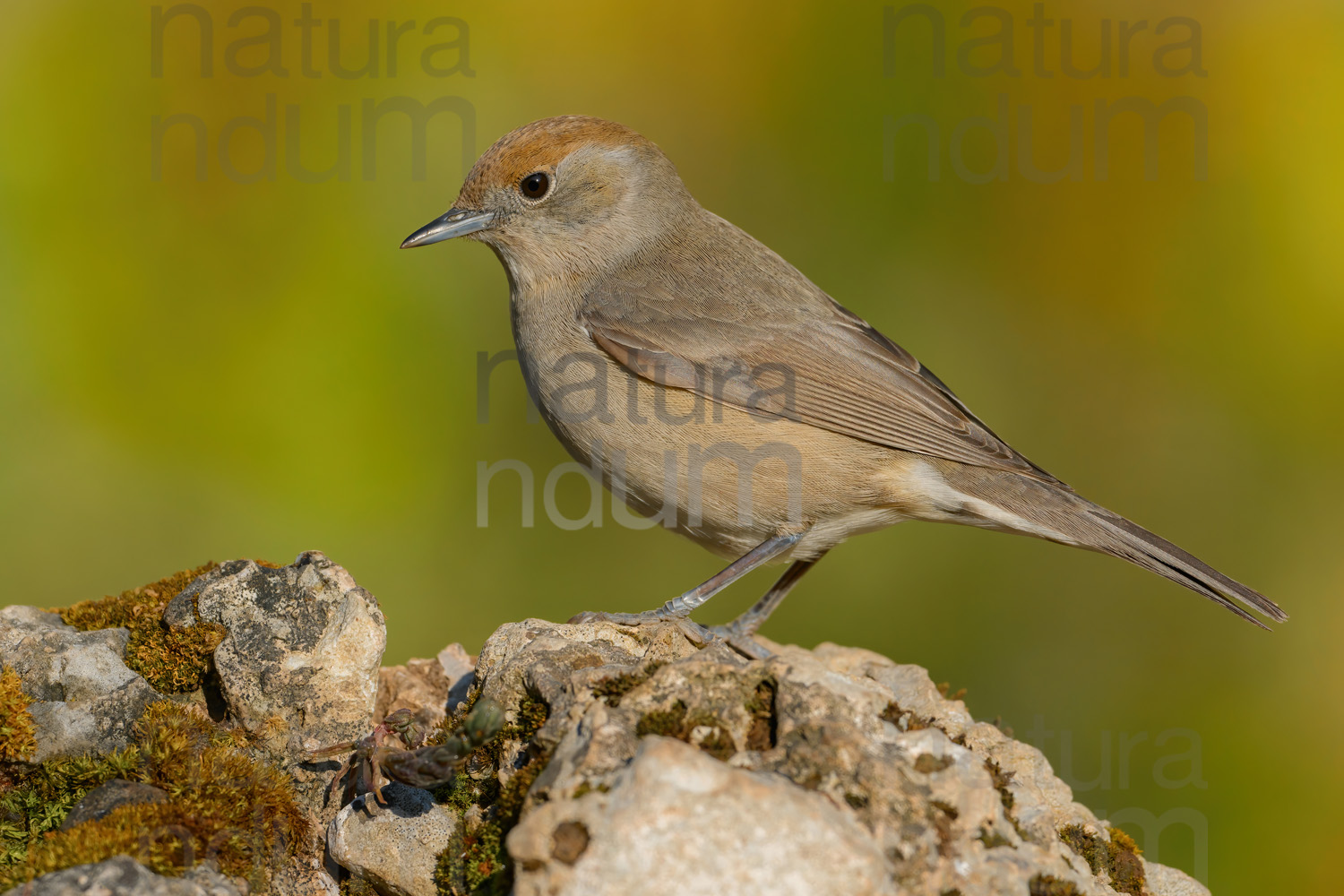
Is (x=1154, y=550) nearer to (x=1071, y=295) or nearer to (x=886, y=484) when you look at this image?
(x=886, y=484)

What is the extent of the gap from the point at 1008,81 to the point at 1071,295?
58.2 inches

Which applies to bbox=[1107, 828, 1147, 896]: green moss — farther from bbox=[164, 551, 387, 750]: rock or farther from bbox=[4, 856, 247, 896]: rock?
bbox=[4, 856, 247, 896]: rock

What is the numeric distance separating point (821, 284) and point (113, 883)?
16.8 ft

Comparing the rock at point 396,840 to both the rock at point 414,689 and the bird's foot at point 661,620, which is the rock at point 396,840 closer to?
the rock at point 414,689

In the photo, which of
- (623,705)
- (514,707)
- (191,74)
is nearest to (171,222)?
(191,74)

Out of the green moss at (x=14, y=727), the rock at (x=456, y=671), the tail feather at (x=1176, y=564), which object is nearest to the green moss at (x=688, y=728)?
the rock at (x=456, y=671)

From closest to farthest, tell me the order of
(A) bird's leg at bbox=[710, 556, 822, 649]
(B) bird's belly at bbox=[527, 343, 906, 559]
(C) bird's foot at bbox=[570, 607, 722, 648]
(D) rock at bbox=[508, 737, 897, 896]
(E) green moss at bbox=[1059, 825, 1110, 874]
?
(D) rock at bbox=[508, 737, 897, 896]
(E) green moss at bbox=[1059, 825, 1110, 874]
(C) bird's foot at bbox=[570, 607, 722, 648]
(B) bird's belly at bbox=[527, 343, 906, 559]
(A) bird's leg at bbox=[710, 556, 822, 649]

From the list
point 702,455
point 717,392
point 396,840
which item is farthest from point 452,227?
point 396,840

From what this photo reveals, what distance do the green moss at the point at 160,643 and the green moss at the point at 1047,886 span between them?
2.51 metres

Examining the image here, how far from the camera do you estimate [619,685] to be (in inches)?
108

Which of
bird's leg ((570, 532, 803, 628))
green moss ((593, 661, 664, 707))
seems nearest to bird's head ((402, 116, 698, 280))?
bird's leg ((570, 532, 803, 628))

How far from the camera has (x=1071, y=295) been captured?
22.1 ft

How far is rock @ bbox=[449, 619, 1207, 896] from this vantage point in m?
2.15

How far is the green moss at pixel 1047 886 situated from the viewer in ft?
8.32
